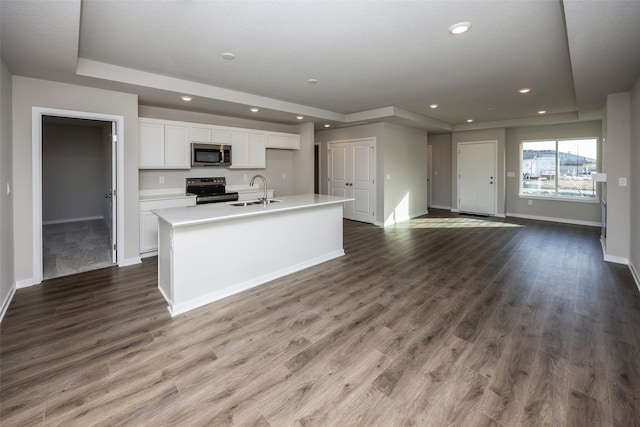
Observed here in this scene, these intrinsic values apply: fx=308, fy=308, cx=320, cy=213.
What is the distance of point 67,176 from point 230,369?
780cm

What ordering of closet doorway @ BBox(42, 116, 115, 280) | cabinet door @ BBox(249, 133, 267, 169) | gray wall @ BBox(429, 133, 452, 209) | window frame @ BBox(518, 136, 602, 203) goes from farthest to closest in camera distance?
gray wall @ BBox(429, 133, 452, 209)
window frame @ BBox(518, 136, 602, 203)
closet doorway @ BBox(42, 116, 115, 280)
cabinet door @ BBox(249, 133, 267, 169)

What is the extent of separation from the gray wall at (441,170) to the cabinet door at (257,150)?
590 centimetres

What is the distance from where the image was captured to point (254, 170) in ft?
21.7

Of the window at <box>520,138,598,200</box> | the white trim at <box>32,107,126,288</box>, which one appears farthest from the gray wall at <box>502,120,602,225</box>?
the white trim at <box>32,107,126,288</box>

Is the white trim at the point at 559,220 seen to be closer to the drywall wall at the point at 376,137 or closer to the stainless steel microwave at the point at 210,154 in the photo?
the drywall wall at the point at 376,137

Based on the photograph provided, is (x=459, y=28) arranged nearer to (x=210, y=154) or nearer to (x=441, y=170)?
(x=210, y=154)

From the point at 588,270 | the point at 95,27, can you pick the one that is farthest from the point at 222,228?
the point at 588,270

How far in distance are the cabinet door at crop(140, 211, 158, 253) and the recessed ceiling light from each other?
4.50 m

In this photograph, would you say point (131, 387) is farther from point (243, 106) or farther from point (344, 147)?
point (344, 147)

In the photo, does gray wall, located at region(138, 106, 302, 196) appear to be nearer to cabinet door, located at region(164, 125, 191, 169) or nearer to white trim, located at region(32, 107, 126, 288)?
cabinet door, located at region(164, 125, 191, 169)

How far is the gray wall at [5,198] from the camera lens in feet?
9.70

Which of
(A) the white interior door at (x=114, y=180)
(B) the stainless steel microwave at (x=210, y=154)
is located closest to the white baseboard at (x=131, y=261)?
(A) the white interior door at (x=114, y=180)

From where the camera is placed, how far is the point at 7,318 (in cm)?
279

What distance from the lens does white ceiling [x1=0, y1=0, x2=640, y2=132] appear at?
2.36m
